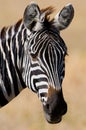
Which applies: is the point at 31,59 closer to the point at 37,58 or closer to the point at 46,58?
the point at 37,58

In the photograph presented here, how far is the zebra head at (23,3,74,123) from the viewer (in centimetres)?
839

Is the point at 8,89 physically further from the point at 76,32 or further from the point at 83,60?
the point at 76,32

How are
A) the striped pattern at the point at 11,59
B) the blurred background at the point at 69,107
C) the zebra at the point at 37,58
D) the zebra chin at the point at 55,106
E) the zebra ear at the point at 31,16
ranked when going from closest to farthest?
1. the zebra chin at the point at 55,106
2. the zebra at the point at 37,58
3. the zebra ear at the point at 31,16
4. the striped pattern at the point at 11,59
5. the blurred background at the point at 69,107

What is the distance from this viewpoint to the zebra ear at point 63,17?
29.2 ft

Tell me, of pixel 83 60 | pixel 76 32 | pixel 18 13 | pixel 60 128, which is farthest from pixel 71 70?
pixel 18 13

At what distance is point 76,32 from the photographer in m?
27.2

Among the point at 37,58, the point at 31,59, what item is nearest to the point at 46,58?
the point at 37,58

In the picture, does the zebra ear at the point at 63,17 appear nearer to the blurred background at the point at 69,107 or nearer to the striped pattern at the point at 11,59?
the striped pattern at the point at 11,59

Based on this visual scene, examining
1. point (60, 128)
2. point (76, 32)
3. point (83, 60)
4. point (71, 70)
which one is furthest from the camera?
point (76, 32)

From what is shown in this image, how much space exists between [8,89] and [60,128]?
19.3 ft

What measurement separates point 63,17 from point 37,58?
0.76 meters

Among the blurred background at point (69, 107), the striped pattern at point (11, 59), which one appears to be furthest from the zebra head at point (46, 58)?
the blurred background at point (69, 107)

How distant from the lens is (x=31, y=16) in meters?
8.73

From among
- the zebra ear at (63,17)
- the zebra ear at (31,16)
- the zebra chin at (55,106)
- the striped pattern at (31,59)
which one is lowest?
the zebra chin at (55,106)
